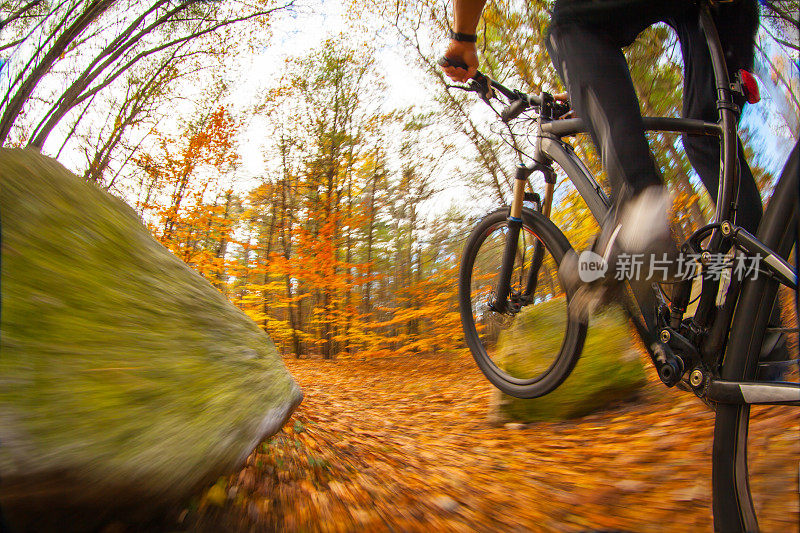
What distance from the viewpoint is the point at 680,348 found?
995mm

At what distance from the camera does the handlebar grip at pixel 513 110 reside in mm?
1595

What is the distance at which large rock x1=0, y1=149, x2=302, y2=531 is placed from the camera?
0.69m

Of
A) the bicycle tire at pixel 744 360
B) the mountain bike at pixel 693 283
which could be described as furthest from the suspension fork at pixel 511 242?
the bicycle tire at pixel 744 360

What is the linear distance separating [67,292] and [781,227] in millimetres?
1667

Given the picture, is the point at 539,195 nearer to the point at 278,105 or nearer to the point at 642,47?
the point at 642,47

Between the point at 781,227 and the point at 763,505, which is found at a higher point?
the point at 781,227

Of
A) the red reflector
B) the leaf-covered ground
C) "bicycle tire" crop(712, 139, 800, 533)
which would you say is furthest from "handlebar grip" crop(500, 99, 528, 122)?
the leaf-covered ground

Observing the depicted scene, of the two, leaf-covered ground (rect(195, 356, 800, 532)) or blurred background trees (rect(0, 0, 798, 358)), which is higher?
blurred background trees (rect(0, 0, 798, 358))

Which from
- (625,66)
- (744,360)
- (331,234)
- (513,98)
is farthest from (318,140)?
(744,360)

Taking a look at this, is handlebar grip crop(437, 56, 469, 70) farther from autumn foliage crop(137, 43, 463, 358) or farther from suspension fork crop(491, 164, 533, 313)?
autumn foliage crop(137, 43, 463, 358)

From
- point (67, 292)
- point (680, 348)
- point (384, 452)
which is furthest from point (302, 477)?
point (680, 348)

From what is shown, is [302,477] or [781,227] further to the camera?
[302,477]

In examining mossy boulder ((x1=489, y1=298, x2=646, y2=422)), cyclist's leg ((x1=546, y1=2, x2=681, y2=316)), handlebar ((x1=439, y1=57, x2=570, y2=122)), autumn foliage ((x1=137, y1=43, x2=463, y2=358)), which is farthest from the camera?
autumn foliage ((x1=137, y1=43, x2=463, y2=358))

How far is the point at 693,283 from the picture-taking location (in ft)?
3.36
